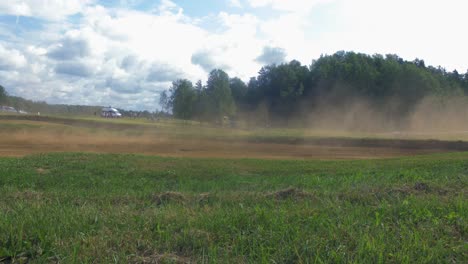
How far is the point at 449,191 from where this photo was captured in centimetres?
823

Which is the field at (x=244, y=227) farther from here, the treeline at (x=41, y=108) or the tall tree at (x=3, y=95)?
the tall tree at (x=3, y=95)

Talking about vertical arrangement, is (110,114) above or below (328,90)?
below

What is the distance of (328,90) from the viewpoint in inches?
3118

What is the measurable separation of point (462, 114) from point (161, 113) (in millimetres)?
73287

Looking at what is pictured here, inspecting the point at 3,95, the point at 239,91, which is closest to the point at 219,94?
the point at 239,91

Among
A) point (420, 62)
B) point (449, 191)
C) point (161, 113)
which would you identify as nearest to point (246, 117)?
point (161, 113)

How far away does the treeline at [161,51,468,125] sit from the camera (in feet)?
235

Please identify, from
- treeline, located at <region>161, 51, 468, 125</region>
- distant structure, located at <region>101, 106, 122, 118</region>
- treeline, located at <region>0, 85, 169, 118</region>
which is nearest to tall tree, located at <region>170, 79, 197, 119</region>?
treeline, located at <region>161, 51, 468, 125</region>

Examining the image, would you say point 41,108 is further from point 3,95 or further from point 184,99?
point 184,99

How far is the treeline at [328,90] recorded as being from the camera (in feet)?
235

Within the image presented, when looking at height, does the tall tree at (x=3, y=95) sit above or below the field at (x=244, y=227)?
above

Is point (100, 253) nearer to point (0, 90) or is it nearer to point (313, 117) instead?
point (313, 117)

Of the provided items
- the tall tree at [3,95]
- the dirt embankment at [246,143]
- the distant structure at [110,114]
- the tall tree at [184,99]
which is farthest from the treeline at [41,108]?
the dirt embankment at [246,143]

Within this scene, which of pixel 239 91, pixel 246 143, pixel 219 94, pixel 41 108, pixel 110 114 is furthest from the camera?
pixel 41 108
